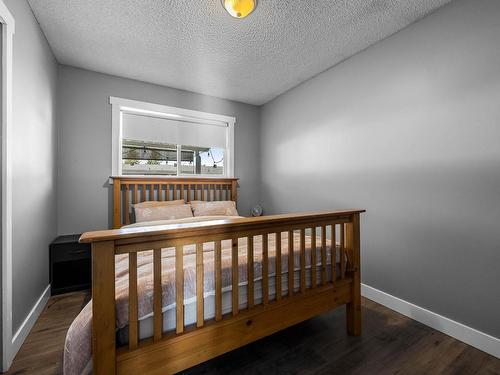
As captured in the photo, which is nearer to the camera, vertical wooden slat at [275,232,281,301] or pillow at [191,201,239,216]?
vertical wooden slat at [275,232,281,301]

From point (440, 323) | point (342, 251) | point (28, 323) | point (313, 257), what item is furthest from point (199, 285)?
point (440, 323)

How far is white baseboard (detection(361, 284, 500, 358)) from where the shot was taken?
1.55m

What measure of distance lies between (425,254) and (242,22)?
95.3 inches

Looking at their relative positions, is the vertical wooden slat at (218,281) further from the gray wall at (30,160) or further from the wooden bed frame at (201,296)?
the gray wall at (30,160)

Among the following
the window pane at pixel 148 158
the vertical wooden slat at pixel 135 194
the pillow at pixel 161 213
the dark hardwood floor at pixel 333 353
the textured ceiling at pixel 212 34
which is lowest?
the dark hardwood floor at pixel 333 353

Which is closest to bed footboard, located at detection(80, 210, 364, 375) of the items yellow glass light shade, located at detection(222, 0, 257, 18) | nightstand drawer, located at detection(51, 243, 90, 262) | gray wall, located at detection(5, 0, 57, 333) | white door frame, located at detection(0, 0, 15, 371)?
white door frame, located at detection(0, 0, 15, 371)

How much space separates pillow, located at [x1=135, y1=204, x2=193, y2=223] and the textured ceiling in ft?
5.29

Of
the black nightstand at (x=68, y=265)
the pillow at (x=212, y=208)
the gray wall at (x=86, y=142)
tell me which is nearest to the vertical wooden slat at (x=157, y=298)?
the black nightstand at (x=68, y=265)

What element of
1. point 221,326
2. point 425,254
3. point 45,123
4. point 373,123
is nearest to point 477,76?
point 373,123

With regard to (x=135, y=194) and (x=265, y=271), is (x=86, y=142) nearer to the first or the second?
(x=135, y=194)

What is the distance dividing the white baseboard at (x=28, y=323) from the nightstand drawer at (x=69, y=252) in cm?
31

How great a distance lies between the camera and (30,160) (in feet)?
5.93

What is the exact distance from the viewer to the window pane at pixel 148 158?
119 inches

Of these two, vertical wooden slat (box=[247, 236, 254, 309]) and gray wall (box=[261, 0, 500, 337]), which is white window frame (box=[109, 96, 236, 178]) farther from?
vertical wooden slat (box=[247, 236, 254, 309])
